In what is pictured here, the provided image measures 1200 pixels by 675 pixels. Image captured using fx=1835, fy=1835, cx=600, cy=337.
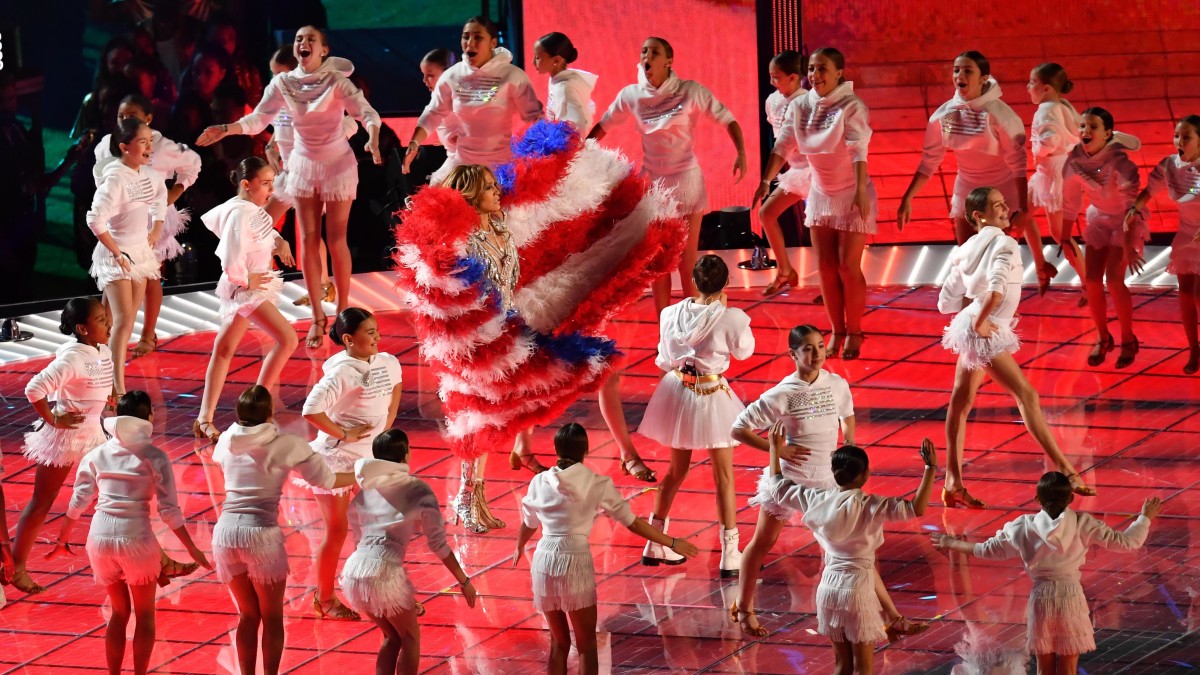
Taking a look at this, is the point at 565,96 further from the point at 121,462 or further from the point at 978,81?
the point at 121,462

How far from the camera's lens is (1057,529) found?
550 centimetres

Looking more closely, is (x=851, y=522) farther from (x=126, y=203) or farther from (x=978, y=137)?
(x=126, y=203)

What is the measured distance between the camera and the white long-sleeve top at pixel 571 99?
8.94m

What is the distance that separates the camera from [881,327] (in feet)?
31.8

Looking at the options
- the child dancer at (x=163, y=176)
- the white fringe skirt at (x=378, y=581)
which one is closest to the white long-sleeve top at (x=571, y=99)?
the child dancer at (x=163, y=176)

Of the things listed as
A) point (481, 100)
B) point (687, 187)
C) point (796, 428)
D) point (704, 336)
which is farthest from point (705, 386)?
point (481, 100)

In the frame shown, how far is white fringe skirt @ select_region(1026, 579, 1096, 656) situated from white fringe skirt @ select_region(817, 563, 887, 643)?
466 mm

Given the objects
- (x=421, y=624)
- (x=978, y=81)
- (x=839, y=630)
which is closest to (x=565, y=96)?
(x=978, y=81)

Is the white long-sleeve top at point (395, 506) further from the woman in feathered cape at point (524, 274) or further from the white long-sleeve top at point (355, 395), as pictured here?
the woman in feathered cape at point (524, 274)

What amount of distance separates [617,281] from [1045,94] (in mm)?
3045

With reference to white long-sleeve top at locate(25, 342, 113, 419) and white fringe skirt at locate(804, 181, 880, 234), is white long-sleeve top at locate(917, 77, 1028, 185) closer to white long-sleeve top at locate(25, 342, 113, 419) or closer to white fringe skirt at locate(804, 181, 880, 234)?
white fringe skirt at locate(804, 181, 880, 234)

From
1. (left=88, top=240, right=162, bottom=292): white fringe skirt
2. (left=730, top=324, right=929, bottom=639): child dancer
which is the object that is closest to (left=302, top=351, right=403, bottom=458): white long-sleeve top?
(left=730, top=324, right=929, bottom=639): child dancer

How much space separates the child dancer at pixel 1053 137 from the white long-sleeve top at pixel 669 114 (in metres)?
1.55

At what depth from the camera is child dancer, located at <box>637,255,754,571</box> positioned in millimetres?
6648
